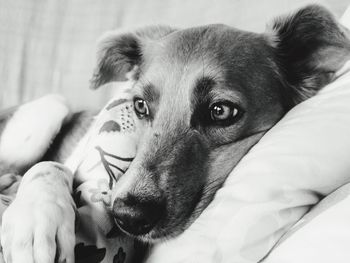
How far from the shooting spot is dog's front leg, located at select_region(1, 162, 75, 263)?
967 millimetres

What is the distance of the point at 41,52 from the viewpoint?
2475 millimetres

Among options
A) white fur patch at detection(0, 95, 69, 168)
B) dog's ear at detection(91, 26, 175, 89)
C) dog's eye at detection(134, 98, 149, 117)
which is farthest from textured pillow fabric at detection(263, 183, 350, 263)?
white fur patch at detection(0, 95, 69, 168)

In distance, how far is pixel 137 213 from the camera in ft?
3.58

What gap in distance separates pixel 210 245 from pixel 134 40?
1128mm

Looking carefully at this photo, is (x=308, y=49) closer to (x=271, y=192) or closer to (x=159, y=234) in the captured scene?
(x=271, y=192)

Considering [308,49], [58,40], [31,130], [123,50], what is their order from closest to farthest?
1. [308,49]
2. [123,50]
3. [31,130]
4. [58,40]

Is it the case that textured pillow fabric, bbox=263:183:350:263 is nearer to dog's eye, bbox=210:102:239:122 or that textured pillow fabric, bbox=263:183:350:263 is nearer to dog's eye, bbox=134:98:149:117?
dog's eye, bbox=210:102:239:122

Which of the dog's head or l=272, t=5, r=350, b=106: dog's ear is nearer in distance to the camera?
the dog's head

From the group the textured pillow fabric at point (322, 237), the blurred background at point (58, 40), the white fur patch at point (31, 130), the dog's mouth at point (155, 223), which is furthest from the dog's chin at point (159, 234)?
the blurred background at point (58, 40)

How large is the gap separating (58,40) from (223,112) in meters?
1.50

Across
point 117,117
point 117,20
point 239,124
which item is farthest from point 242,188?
point 117,20

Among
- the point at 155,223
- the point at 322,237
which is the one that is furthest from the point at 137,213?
the point at 322,237

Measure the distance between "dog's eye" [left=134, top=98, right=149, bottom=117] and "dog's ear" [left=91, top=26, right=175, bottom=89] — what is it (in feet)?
1.06

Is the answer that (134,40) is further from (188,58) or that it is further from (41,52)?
(41,52)
